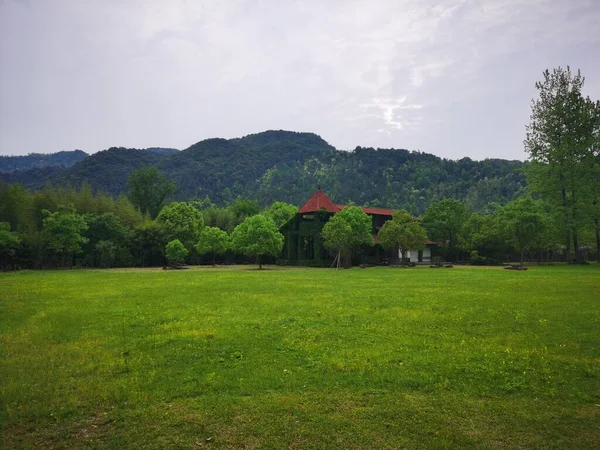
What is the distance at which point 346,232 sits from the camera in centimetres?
4741

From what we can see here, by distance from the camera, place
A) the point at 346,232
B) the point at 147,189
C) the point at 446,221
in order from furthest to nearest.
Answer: the point at 147,189, the point at 446,221, the point at 346,232

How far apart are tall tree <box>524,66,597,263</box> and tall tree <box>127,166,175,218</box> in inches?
2667

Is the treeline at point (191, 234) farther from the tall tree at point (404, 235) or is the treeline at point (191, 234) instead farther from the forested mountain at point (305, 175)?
the forested mountain at point (305, 175)

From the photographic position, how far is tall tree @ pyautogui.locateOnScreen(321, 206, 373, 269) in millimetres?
47344

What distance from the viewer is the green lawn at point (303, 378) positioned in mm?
5867

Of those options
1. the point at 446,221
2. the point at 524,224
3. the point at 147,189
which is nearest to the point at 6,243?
the point at 147,189

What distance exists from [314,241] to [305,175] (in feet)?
296

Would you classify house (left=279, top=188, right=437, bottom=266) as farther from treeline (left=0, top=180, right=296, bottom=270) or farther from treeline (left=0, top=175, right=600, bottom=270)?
treeline (left=0, top=180, right=296, bottom=270)

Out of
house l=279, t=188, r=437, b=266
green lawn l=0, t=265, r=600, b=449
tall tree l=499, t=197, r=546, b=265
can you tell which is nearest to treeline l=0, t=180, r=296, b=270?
house l=279, t=188, r=437, b=266

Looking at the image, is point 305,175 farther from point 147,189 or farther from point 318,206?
point 318,206

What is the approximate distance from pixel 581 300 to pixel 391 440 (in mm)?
15114

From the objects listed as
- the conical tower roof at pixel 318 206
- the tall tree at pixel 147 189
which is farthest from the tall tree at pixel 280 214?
Answer: the tall tree at pixel 147 189

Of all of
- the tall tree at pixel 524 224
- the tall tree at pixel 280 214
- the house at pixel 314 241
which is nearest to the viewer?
the tall tree at pixel 524 224

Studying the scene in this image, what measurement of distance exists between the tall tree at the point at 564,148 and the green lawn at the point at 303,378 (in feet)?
121
